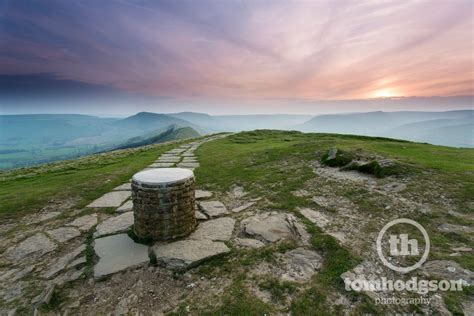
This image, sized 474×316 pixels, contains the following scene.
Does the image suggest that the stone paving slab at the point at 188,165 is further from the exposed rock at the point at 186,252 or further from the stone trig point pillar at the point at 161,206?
the exposed rock at the point at 186,252

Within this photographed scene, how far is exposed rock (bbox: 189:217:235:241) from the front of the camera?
5.22m

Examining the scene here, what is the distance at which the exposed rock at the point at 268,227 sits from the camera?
5.13 m

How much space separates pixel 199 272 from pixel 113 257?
1863mm

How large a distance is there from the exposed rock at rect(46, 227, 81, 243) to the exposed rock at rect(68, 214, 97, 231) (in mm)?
151

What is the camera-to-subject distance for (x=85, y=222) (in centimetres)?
622

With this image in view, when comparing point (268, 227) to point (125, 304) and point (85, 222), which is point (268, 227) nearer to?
point (125, 304)

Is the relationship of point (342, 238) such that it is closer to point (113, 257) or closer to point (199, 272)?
point (199, 272)

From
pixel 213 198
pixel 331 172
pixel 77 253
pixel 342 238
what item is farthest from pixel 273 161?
pixel 77 253

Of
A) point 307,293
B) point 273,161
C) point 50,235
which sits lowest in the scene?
point 50,235

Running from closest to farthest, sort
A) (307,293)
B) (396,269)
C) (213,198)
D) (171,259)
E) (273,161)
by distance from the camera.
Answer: (307,293)
(396,269)
(171,259)
(213,198)
(273,161)

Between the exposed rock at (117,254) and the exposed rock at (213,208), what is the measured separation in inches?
80.1

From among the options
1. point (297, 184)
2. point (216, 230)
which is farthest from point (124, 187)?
point (297, 184)

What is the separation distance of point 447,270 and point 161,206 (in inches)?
207

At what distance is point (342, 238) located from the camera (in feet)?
16.0
